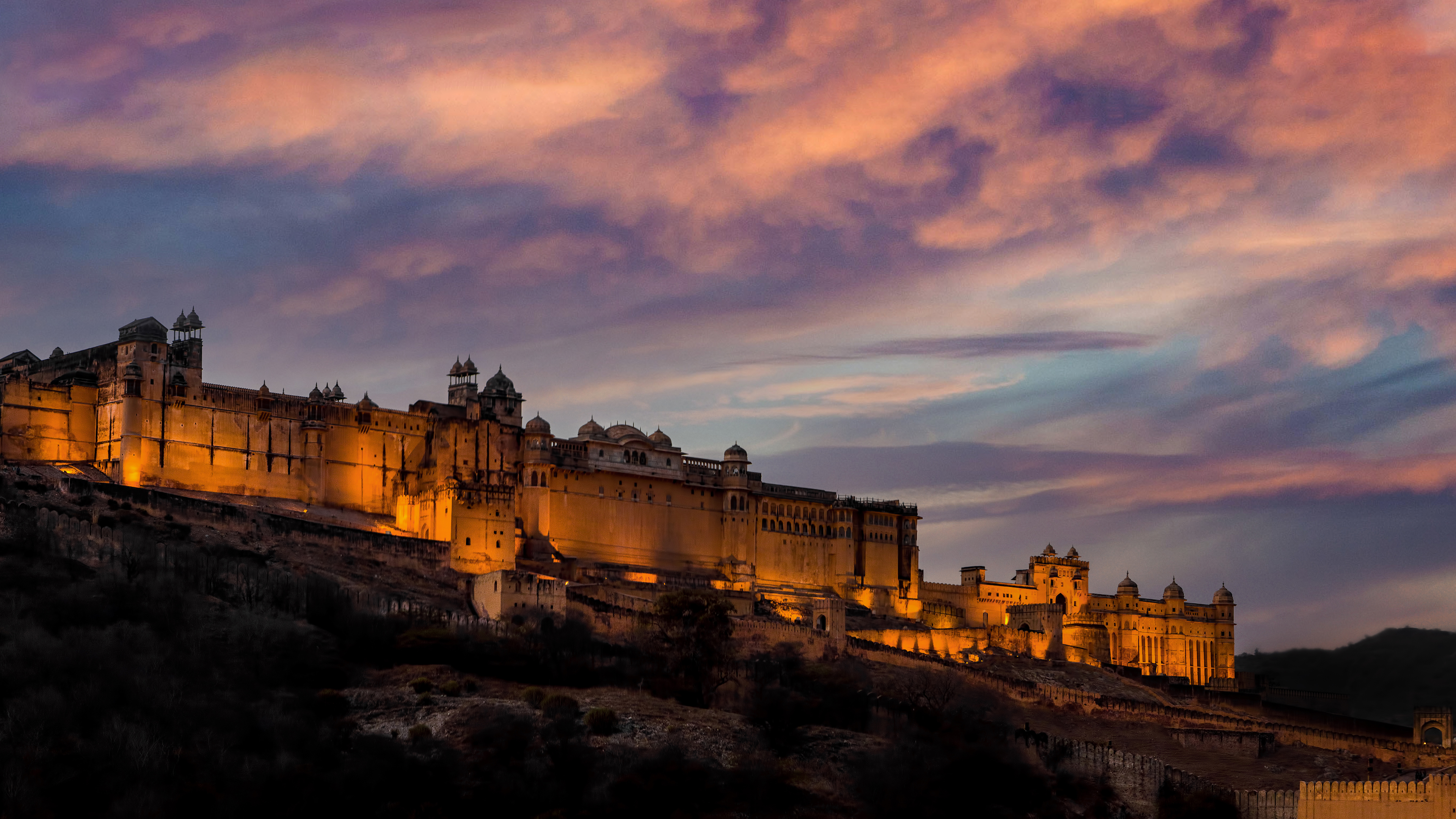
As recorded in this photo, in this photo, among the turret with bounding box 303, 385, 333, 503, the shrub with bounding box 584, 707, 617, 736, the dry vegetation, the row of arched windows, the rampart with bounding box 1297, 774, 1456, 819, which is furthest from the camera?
the row of arched windows

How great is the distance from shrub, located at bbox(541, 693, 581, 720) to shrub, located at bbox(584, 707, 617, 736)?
582mm

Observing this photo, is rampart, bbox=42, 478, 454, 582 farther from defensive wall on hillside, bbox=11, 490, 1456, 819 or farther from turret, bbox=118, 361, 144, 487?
defensive wall on hillside, bbox=11, 490, 1456, 819

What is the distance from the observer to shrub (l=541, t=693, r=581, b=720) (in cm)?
7206

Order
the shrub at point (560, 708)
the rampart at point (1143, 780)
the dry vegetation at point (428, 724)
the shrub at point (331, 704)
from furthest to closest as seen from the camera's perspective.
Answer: the rampart at point (1143, 780), the shrub at point (560, 708), the shrub at point (331, 704), the dry vegetation at point (428, 724)

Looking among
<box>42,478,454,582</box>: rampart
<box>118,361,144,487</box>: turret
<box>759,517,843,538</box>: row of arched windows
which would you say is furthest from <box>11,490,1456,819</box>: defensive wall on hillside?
→ <box>759,517,843,538</box>: row of arched windows

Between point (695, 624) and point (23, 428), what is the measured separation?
101 ft

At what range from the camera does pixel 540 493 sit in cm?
10400

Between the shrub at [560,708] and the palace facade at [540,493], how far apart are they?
16.0 metres

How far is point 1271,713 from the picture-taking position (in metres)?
102

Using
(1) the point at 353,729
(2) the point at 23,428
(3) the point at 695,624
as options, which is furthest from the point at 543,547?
(1) the point at 353,729

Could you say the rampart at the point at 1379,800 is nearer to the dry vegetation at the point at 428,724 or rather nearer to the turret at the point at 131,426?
the dry vegetation at the point at 428,724

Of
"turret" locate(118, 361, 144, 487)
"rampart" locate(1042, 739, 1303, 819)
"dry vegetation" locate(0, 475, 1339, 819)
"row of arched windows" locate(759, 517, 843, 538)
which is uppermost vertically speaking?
"turret" locate(118, 361, 144, 487)

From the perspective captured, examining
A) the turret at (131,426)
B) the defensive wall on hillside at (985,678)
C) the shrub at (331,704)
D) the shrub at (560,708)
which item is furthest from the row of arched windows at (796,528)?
the shrub at (331,704)

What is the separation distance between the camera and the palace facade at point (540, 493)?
305 feet
